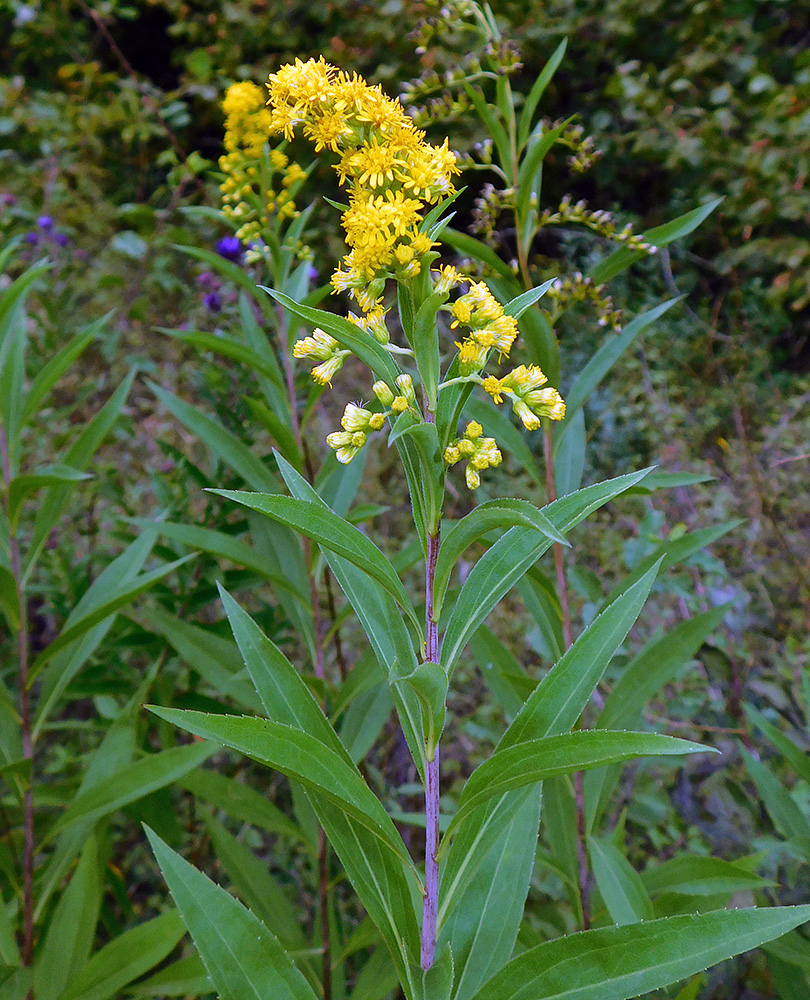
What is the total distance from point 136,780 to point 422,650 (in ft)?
2.10

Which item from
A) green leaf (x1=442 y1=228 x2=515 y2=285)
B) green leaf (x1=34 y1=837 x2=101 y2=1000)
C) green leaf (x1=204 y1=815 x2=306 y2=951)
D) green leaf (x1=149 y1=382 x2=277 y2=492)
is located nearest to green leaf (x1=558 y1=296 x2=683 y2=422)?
green leaf (x1=442 y1=228 x2=515 y2=285)

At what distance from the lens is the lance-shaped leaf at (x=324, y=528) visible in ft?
2.17

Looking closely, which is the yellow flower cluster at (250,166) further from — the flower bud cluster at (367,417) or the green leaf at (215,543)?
the flower bud cluster at (367,417)

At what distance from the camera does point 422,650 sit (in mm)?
805

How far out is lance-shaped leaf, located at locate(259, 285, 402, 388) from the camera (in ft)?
2.24

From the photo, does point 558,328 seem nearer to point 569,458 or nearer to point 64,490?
point 569,458

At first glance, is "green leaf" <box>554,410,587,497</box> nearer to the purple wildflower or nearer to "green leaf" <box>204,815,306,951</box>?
"green leaf" <box>204,815,306,951</box>

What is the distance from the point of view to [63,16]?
14.5 feet

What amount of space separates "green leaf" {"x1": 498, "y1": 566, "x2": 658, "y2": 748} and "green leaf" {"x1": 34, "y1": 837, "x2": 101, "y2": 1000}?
2.72 ft

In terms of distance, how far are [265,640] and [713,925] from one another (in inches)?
20.3

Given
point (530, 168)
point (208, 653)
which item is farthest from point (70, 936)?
point (530, 168)

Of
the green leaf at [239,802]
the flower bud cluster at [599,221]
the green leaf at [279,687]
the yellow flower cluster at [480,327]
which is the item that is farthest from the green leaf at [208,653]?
the flower bud cluster at [599,221]

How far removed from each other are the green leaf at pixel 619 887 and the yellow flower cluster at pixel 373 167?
84 cm

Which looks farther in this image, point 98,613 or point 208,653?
point 208,653
